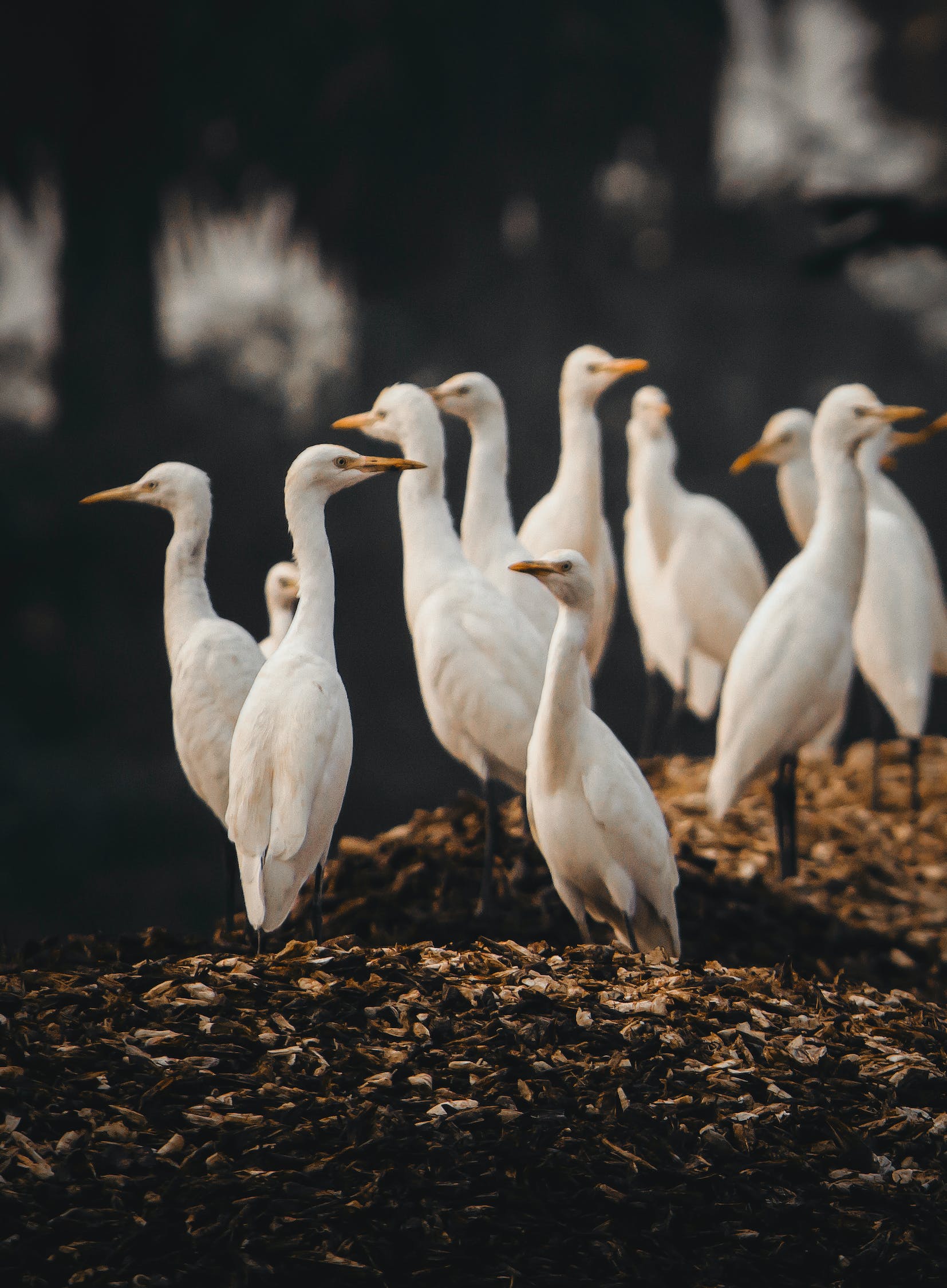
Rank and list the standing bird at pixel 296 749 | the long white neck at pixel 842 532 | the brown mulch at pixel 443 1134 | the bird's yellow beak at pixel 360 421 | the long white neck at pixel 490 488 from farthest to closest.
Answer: the long white neck at pixel 842 532
the long white neck at pixel 490 488
the bird's yellow beak at pixel 360 421
the standing bird at pixel 296 749
the brown mulch at pixel 443 1134

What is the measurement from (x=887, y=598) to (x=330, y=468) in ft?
10.7

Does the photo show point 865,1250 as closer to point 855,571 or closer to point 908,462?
point 855,571

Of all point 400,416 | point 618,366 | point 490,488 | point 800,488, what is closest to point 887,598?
point 800,488


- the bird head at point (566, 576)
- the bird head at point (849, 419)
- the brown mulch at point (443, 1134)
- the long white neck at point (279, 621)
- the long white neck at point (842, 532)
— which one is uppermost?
the bird head at point (849, 419)

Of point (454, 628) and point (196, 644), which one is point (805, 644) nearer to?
point (454, 628)

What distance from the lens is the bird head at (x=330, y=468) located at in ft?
8.27

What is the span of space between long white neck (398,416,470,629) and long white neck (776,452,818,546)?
226 cm

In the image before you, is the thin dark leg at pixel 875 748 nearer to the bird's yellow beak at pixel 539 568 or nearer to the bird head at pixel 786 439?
the bird head at pixel 786 439

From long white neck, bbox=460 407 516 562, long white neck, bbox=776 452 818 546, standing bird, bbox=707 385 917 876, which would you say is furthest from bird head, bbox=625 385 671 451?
long white neck, bbox=460 407 516 562

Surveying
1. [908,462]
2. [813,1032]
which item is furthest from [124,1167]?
[908,462]

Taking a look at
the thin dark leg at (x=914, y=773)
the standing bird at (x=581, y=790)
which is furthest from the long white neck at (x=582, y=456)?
the thin dark leg at (x=914, y=773)

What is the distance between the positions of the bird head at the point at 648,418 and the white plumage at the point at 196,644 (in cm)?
266

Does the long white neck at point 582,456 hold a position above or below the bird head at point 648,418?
below

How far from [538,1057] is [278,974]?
0.54m
